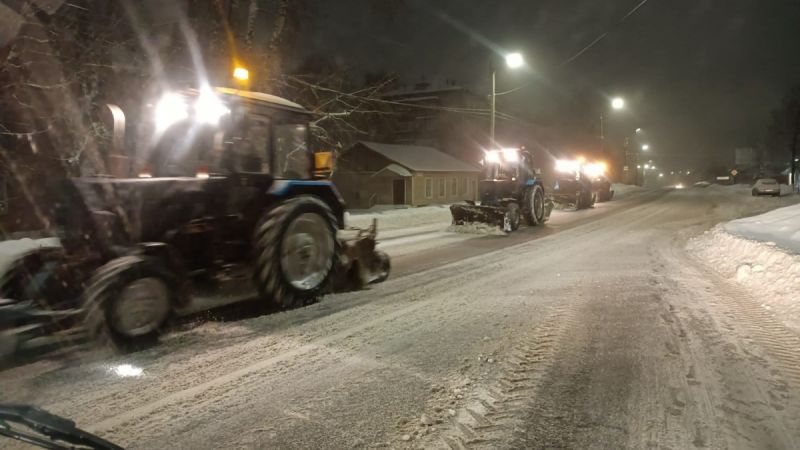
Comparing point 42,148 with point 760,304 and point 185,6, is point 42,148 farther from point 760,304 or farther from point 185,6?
point 760,304

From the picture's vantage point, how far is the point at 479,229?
55.9 ft

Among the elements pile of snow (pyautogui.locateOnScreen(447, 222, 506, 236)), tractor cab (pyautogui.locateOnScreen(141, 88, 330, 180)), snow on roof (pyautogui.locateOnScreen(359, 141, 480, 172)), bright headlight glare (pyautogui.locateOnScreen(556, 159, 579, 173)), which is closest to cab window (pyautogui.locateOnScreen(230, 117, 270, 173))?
tractor cab (pyautogui.locateOnScreen(141, 88, 330, 180))

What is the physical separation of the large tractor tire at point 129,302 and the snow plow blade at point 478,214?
12557 millimetres

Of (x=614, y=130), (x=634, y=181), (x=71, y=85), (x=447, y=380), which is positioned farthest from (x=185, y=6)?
(x=634, y=181)

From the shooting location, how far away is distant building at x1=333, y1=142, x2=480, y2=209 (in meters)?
33.9

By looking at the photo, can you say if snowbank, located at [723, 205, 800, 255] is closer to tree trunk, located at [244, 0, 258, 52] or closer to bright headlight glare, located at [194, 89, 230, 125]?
bright headlight glare, located at [194, 89, 230, 125]

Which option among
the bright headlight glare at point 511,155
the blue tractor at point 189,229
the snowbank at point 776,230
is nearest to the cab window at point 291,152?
the blue tractor at point 189,229

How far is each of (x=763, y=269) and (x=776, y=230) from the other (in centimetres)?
439

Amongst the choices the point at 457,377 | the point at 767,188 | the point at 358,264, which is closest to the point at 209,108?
the point at 358,264

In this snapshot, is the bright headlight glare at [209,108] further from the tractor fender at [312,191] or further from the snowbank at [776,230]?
the snowbank at [776,230]

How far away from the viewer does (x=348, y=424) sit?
12.6ft

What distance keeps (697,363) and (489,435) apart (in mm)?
2533

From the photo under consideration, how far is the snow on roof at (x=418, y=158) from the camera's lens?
34250mm

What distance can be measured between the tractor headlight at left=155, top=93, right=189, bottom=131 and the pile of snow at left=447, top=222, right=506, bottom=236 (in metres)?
11.4
